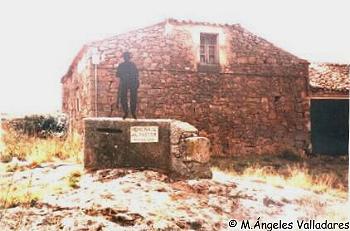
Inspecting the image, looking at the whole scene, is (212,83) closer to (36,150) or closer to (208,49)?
(208,49)

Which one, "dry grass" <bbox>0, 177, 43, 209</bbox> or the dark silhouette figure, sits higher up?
the dark silhouette figure

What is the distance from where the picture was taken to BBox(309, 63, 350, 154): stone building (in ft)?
45.2

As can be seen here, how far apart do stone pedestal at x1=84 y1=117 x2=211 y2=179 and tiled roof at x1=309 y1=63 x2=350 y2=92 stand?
7440 millimetres

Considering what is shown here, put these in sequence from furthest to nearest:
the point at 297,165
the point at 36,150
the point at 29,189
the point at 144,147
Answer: the point at 297,165, the point at 36,150, the point at 144,147, the point at 29,189

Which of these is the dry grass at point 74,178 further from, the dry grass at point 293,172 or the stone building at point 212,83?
the stone building at point 212,83

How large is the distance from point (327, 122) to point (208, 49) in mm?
4394

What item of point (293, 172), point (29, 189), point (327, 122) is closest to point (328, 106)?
point (327, 122)

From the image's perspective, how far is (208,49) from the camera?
42.4ft

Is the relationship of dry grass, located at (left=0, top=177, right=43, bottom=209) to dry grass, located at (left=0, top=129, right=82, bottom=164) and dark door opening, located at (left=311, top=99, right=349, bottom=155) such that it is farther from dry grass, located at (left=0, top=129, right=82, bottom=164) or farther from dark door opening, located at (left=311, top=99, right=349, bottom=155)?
dark door opening, located at (left=311, top=99, right=349, bottom=155)

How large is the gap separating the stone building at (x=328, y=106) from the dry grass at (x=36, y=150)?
280 inches

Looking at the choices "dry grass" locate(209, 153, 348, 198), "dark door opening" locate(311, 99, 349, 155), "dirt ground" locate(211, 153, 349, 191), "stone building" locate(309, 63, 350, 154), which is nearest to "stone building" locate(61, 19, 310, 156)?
"dirt ground" locate(211, 153, 349, 191)

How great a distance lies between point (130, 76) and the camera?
817 cm

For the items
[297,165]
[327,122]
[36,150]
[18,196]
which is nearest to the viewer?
[18,196]

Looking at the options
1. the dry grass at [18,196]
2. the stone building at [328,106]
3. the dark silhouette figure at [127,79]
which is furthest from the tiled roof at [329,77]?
the dry grass at [18,196]
